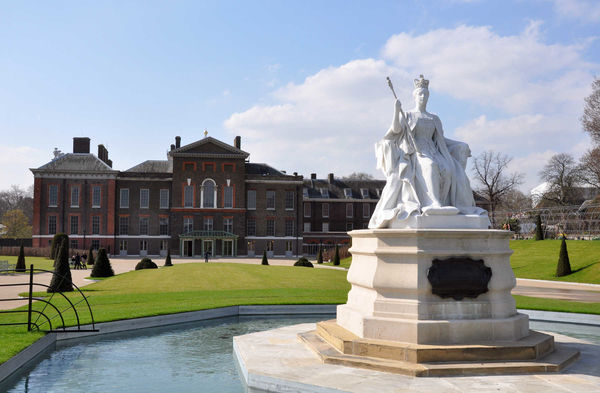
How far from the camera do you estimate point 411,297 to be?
307 inches

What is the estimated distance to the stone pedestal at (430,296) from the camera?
7645 mm

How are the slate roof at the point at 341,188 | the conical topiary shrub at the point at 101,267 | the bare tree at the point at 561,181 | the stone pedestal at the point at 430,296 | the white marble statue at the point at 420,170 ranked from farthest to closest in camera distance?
the slate roof at the point at 341,188
the bare tree at the point at 561,181
the conical topiary shrub at the point at 101,267
the white marble statue at the point at 420,170
the stone pedestal at the point at 430,296

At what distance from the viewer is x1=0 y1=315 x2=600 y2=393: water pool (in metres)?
7.04

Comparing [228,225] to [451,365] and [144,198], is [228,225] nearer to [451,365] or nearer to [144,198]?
[144,198]

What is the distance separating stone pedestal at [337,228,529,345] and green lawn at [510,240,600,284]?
22.5 m

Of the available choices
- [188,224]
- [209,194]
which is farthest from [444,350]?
[188,224]

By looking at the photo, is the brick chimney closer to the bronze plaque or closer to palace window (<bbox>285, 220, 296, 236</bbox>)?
palace window (<bbox>285, 220, 296, 236</bbox>)

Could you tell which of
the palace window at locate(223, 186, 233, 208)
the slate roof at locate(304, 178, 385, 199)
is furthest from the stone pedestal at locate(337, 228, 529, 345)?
the slate roof at locate(304, 178, 385, 199)

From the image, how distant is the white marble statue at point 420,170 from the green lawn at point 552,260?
2222 centimetres

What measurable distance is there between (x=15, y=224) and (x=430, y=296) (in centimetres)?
7564

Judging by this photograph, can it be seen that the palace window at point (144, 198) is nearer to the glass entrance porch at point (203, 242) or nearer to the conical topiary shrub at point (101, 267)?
the glass entrance porch at point (203, 242)

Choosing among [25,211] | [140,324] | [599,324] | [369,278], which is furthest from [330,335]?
[25,211]

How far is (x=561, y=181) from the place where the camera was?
56.0m

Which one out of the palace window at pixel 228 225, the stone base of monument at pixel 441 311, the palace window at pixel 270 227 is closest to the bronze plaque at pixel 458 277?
the stone base of monument at pixel 441 311
